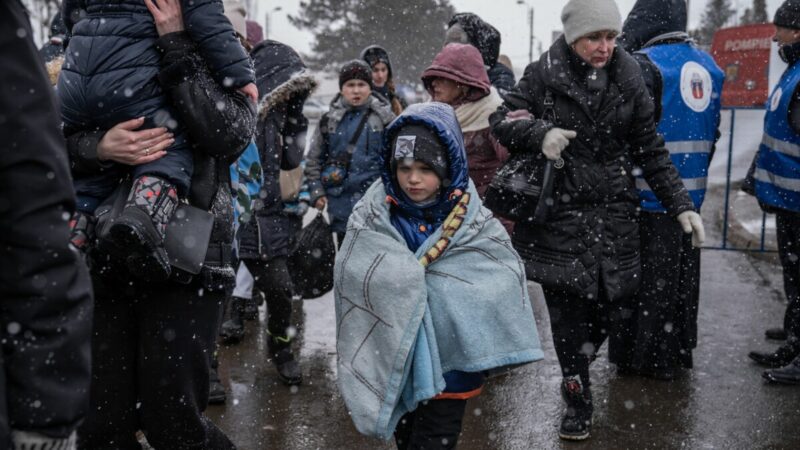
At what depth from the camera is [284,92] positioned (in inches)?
190

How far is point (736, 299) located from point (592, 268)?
11.1 feet

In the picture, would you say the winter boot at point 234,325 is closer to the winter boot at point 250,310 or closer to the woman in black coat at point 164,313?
the winter boot at point 250,310

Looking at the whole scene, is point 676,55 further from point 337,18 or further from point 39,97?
point 337,18

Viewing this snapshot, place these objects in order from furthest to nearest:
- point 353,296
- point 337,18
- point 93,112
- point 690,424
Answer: point 337,18 → point 690,424 → point 353,296 → point 93,112

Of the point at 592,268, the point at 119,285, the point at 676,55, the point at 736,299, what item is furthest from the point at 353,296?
the point at 736,299

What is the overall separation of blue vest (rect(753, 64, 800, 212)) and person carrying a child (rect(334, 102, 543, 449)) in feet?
9.26

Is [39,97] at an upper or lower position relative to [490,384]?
upper

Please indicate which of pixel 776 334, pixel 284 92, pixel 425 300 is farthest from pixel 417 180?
pixel 776 334

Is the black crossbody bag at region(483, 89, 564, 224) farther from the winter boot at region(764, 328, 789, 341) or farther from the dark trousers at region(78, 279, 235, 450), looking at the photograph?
the winter boot at region(764, 328, 789, 341)

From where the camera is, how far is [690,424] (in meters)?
4.39

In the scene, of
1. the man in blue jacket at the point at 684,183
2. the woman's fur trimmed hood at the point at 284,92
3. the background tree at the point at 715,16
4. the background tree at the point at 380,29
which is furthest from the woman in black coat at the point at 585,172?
the background tree at the point at 715,16

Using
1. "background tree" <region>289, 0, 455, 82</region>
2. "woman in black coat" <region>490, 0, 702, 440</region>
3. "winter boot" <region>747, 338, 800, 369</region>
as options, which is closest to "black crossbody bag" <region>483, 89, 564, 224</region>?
"woman in black coat" <region>490, 0, 702, 440</region>

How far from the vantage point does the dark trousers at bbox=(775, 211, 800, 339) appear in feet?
17.1

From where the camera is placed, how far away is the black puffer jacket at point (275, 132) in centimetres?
483
